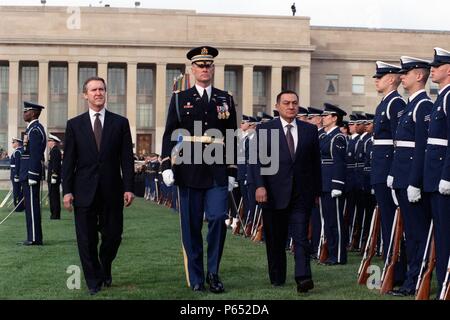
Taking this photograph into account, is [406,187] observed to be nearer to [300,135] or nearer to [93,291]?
[300,135]

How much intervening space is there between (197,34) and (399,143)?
67.8 m

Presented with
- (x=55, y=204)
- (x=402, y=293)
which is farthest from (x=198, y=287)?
(x=55, y=204)

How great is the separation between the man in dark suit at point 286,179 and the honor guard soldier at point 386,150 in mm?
733

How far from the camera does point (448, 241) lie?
28.1ft

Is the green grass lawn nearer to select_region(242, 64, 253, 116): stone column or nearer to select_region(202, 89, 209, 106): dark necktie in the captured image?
select_region(202, 89, 209, 106): dark necktie

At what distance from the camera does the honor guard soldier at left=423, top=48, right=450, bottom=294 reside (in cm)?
854

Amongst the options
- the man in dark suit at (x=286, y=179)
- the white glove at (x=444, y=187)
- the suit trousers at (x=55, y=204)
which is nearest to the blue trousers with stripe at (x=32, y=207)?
the man in dark suit at (x=286, y=179)

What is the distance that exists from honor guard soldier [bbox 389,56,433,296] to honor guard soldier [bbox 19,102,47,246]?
7215 millimetres

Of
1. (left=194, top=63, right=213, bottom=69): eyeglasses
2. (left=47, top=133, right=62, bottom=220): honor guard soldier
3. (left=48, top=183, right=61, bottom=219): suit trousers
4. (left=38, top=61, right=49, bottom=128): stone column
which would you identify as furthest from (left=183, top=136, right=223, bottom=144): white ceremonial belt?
(left=38, top=61, right=49, bottom=128): stone column

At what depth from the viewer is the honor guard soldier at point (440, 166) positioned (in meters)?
8.54

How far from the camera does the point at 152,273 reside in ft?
37.2

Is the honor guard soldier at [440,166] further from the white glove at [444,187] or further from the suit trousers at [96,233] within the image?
the suit trousers at [96,233]

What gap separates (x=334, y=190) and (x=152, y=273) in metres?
3.37
